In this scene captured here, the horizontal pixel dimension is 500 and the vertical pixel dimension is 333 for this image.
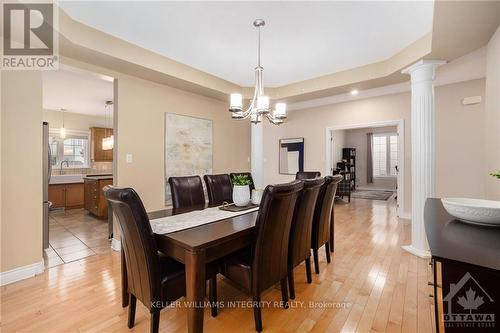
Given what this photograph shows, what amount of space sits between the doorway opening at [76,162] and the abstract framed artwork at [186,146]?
0.87 meters

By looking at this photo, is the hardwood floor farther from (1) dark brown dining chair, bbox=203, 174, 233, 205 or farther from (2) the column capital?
(2) the column capital

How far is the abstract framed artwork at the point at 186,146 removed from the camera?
12.3 ft

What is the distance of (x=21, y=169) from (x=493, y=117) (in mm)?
4695

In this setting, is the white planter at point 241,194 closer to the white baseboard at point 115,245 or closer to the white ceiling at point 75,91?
the white baseboard at point 115,245

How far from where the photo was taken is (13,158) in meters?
2.31

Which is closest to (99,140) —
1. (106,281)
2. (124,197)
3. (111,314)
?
(106,281)

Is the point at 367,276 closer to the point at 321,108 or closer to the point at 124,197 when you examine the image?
the point at 124,197

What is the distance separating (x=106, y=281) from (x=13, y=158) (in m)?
1.56

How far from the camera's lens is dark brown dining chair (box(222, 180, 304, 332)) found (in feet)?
4.96

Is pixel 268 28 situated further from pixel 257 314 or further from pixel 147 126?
pixel 257 314

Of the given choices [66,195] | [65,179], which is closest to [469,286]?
[66,195]

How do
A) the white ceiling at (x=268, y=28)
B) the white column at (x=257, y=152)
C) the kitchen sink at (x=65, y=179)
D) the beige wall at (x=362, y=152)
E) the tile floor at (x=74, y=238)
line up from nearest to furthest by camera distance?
the white ceiling at (x=268, y=28) → the tile floor at (x=74, y=238) → the white column at (x=257, y=152) → the kitchen sink at (x=65, y=179) → the beige wall at (x=362, y=152)

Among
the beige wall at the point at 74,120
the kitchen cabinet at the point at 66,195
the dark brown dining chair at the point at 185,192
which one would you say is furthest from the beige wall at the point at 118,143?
the beige wall at the point at 74,120

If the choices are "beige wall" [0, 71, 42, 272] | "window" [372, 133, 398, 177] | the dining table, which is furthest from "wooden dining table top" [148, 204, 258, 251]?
"window" [372, 133, 398, 177]
